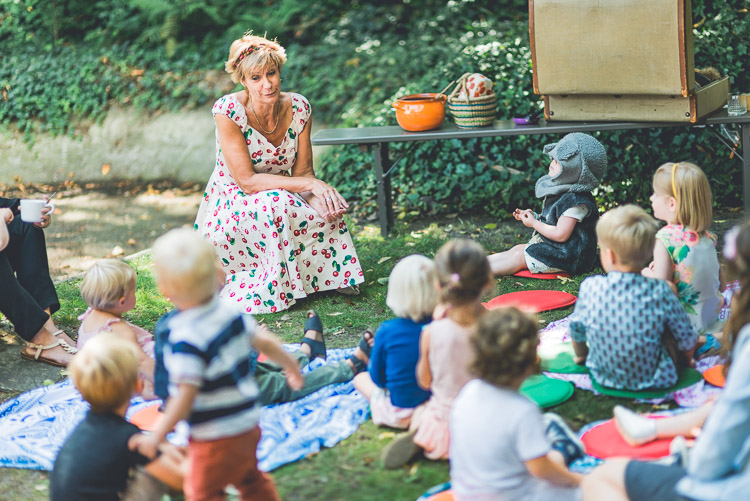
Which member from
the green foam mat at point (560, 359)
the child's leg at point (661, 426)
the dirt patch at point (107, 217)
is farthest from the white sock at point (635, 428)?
the dirt patch at point (107, 217)

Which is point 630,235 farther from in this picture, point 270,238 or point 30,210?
point 30,210

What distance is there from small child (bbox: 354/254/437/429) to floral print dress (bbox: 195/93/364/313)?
72.0 inches

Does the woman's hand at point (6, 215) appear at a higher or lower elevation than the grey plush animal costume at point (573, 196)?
higher

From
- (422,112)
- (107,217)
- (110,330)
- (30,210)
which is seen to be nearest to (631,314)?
(110,330)

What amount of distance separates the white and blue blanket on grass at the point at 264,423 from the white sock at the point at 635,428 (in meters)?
1.11

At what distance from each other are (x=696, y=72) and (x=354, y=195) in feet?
10.2

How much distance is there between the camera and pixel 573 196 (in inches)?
213

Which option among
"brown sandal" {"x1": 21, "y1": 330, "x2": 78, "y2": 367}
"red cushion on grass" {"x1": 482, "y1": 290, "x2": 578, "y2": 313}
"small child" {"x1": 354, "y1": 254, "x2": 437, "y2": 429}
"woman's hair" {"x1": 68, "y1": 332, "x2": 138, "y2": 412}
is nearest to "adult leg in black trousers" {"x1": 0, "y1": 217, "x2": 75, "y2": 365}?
"brown sandal" {"x1": 21, "y1": 330, "x2": 78, "y2": 367}

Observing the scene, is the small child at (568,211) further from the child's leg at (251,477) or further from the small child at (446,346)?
the child's leg at (251,477)

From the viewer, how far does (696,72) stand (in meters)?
5.95

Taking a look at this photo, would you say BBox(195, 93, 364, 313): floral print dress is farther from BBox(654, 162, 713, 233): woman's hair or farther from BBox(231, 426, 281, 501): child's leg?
BBox(231, 426, 281, 501): child's leg

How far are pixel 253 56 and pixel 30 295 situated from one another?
1910 mm

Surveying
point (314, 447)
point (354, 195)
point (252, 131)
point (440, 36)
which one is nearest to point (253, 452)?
point (314, 447)

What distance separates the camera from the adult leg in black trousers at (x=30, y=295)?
4781mm
